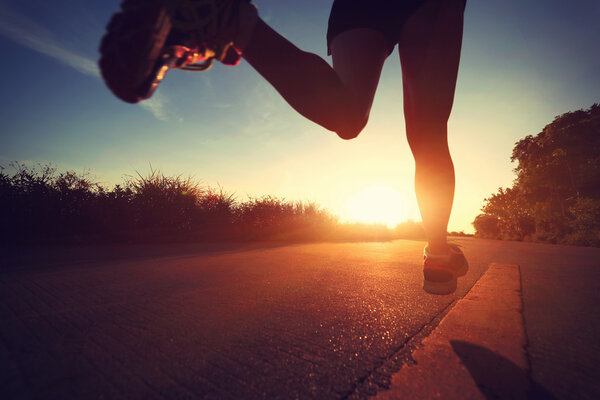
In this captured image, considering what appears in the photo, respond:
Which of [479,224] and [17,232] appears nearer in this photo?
[17,232]

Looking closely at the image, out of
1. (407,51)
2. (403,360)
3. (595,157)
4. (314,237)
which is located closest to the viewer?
(403,360)

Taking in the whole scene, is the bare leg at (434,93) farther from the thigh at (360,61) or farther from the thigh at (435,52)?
the thigh at (360,61)

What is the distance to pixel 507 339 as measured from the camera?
3.14 feet

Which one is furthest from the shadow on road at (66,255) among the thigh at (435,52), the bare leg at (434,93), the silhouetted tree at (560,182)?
the silhouetted tree at (560,182)

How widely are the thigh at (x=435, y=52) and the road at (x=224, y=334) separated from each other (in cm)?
107

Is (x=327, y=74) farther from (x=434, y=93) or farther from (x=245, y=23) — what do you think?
(x=434, y=93)

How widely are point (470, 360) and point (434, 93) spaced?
4.22 feet

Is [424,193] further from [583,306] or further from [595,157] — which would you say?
[595,157]

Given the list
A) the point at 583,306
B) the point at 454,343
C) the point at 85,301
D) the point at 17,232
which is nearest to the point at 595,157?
the point at 583,306

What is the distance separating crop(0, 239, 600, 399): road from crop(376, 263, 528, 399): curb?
0.04m

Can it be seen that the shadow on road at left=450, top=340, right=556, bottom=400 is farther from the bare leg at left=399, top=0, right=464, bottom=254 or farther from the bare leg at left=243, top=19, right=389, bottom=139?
the bare leg at left=243, top=19, right=389, bottom=139

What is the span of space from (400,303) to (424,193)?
0.63 m

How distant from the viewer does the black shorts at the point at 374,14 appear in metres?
1.40

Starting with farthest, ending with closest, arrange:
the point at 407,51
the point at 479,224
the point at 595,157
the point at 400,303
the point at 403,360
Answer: the point at 479,224 → the point at 595,157 → the point at 407,51 → the point at 400,303 → the point at 403,360
